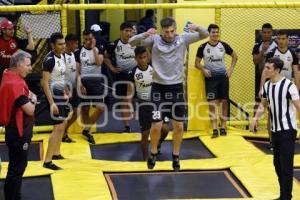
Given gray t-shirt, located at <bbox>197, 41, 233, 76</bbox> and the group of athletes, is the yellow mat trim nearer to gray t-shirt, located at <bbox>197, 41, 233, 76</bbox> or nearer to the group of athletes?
the group of athletes

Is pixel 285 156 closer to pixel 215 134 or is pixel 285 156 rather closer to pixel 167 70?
pixel 167 70

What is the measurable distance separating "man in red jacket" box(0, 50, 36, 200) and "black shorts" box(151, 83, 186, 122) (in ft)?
5.32

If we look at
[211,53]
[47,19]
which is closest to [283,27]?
[211,53]

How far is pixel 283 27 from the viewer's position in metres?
12.8

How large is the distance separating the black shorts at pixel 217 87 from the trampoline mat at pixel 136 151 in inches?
31.9

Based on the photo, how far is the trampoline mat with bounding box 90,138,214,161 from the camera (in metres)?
9.52

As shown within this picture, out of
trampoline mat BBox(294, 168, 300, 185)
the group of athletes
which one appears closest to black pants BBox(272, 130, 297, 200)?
the group of athletes


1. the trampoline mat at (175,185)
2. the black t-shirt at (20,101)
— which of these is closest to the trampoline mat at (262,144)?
the trampoline mat at (175,185)

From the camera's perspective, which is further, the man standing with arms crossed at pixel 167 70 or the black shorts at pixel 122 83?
the black shorts at pixel 122 83

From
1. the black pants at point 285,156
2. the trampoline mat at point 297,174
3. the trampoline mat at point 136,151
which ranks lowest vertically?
the trampoline mat at point 297,174

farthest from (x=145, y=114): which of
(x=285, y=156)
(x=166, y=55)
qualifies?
(x=285, y=156)

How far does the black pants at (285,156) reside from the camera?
270 inches

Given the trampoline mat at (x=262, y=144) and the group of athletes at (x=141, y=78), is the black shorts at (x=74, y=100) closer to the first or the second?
the group of athletes at (x=141, y=78)

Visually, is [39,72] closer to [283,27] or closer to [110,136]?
[110,136]
